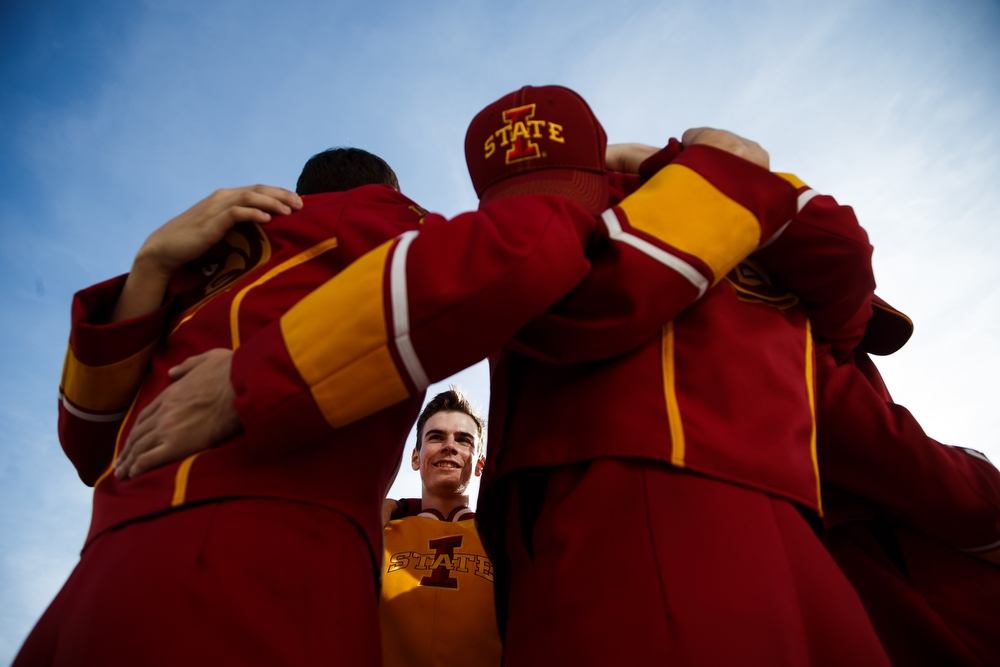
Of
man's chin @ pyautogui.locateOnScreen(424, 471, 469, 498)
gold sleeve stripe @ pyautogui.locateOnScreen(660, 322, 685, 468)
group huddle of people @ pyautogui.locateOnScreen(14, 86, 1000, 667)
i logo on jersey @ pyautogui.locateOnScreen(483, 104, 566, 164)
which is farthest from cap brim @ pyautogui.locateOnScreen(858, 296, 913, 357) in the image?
man's chin @ pyautogui.locateOnScreen(424, 471, 469, 498)

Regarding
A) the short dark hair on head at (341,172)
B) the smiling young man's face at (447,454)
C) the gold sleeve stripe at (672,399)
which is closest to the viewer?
the gold sleeve stripe at (672,399)

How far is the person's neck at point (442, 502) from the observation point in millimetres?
3652

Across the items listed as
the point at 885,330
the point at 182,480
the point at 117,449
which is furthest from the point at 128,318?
the point at 885,330

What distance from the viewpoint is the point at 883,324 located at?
7.16 feet

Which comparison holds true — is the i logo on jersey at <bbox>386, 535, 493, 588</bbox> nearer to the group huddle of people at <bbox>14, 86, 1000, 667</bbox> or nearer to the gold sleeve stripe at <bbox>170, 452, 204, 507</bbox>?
the group huddle of people at <bbox>14, 86, 1000, 667</bbox>

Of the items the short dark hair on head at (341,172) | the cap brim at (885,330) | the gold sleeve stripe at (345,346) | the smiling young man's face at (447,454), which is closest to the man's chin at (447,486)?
the smiling young man's face at (447,454)

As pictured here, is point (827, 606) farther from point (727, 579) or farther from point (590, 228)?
point (590, 228)

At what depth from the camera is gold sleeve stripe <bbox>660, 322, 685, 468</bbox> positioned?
1.33m

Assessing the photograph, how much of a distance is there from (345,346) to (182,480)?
0.39 metres

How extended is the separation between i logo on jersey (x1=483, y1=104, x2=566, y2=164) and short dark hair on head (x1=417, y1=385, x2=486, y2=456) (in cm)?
272

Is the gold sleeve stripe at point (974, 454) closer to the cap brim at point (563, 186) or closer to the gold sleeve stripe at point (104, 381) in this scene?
the cap brim at point (563, 186)

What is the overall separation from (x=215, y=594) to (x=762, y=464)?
1013 mm

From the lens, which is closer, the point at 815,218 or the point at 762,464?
the point at 762,464

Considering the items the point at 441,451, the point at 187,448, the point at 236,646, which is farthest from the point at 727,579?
the point at 441,451
